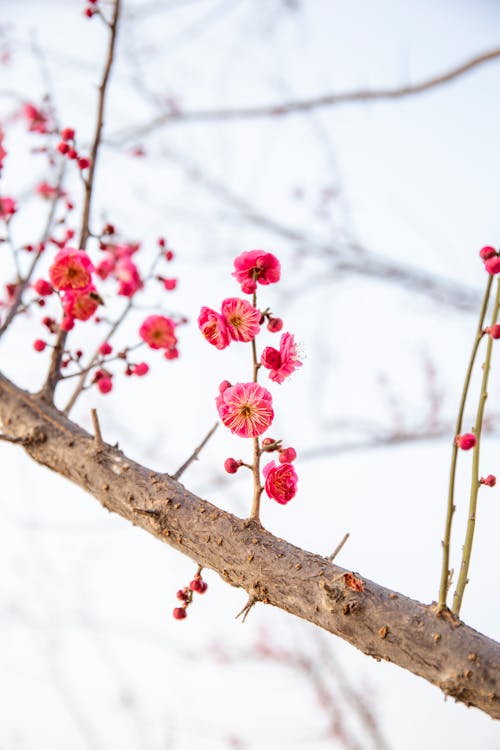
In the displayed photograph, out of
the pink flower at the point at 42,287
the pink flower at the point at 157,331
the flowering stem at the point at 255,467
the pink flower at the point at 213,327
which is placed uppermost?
the pink flower at the point at 157,331

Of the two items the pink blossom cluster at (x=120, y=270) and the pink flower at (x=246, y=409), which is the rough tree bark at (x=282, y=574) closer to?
the pink flower at (x=246, y=409)

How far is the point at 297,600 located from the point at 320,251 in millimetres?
2945

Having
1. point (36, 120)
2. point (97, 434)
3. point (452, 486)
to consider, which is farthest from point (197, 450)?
point (36, 120)

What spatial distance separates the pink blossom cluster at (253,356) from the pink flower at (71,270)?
278 millimetres

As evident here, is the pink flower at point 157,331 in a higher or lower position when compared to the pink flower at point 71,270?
higher

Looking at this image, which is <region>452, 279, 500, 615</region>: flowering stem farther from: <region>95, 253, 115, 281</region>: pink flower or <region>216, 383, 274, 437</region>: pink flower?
<region>95, 253, 115, 281</region>: pink flower

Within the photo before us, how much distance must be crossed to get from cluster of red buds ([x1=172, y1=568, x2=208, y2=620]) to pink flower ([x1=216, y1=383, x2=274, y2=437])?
0.24 meters

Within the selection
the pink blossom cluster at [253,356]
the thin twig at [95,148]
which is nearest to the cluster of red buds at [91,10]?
the thin twig at [95,148]

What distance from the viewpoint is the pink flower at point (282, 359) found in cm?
85

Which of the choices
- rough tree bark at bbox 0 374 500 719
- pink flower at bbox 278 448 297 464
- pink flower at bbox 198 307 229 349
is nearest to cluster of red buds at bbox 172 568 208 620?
rough tree bark at bbox 0 374 500 719

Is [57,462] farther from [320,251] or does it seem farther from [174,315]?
[320,251]

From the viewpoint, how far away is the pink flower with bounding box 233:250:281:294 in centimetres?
87

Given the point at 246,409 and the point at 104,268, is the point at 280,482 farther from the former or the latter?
Answer: the point at 104,268

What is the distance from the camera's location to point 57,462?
1.02 meters
